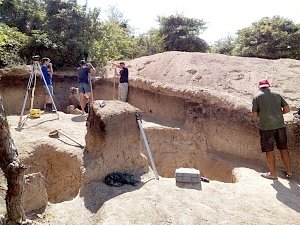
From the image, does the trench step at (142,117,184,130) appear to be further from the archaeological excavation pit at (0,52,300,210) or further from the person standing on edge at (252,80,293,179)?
the person standing on edge at (252,80,293,179)

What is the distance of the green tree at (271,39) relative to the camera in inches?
709

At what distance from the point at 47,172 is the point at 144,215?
340 centimetres

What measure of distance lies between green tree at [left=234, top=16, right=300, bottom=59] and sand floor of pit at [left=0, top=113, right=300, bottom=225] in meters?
13.5

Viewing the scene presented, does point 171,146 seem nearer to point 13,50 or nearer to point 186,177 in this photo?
point 186,177

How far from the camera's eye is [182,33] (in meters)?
19.9

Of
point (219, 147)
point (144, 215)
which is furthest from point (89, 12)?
point (144, 215)

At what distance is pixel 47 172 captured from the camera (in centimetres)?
722

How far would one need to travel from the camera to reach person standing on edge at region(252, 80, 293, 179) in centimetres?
612

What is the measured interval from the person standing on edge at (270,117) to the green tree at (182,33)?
45.7ft

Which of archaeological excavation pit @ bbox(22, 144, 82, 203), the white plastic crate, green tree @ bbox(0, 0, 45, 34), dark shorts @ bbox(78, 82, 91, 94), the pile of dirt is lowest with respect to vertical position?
archaeological excavation pit @ bbox(22, 144, 82, 203)

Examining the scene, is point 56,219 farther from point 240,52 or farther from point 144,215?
point 240,52

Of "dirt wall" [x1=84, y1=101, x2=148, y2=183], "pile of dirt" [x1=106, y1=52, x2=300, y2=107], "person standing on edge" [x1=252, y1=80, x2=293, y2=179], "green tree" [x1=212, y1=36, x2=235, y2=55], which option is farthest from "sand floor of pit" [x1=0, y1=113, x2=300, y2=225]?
"green tree" [x1=212, y1=36, x2=235, y2=55]

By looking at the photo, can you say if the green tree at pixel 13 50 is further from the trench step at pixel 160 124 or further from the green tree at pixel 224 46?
the green tree at pixel 224 46

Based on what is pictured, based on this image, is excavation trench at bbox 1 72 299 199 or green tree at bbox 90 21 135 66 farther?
green tree at bbox 90 21 135 66
